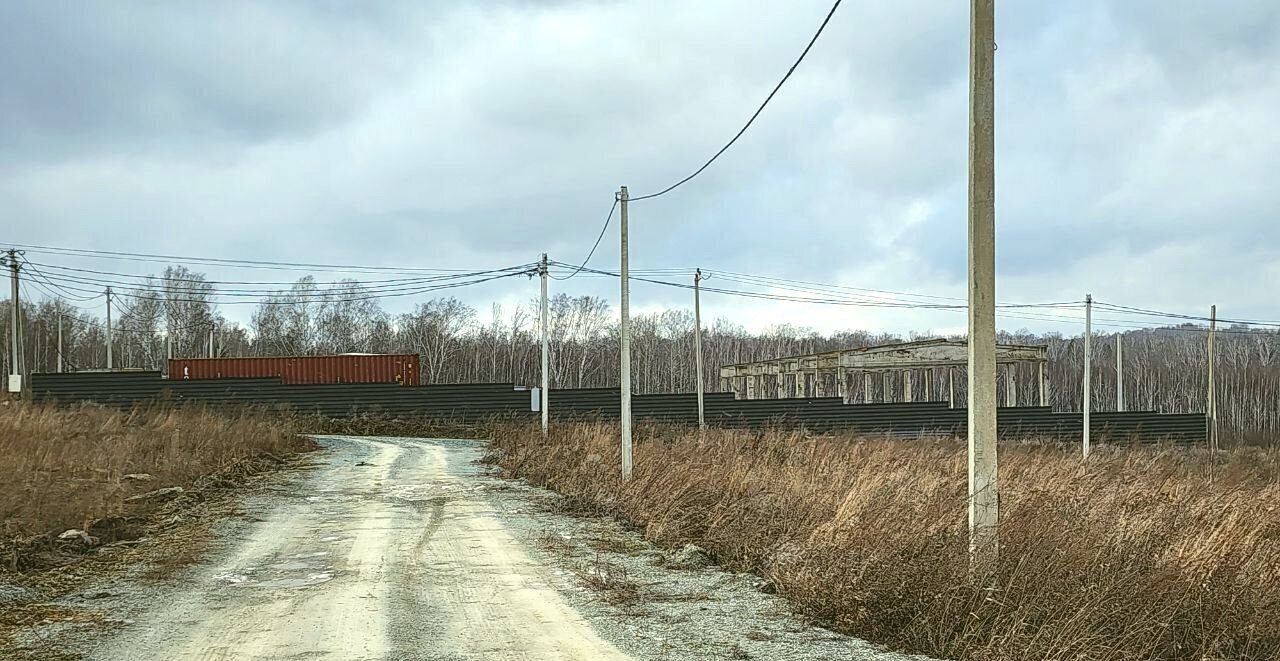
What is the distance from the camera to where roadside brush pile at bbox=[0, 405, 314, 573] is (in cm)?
985

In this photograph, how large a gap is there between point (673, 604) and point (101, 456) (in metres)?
11.8

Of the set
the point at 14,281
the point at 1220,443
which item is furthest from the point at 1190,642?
the point at 14,281

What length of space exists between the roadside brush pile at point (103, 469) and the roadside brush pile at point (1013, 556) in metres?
6.19

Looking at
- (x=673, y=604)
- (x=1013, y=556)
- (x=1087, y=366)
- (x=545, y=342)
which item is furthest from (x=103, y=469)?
(x=1087, y=366)

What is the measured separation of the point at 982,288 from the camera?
640 cm

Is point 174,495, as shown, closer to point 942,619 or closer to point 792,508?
point 792,508

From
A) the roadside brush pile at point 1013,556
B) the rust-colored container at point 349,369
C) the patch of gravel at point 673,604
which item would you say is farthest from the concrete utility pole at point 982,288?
the rust-colored container at point 349,369

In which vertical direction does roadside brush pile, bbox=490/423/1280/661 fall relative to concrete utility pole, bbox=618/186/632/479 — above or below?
below

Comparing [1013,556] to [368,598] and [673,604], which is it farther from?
[368,598]

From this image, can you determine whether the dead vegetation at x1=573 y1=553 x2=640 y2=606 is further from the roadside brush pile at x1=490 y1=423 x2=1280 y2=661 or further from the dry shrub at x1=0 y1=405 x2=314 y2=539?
the dry shrub at x1=0 y1=405 x2=314 y2=539

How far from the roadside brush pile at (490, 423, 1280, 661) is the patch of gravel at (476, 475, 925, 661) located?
0.84 ft

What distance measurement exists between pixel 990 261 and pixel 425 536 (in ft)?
24.2

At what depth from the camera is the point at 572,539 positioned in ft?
35.7

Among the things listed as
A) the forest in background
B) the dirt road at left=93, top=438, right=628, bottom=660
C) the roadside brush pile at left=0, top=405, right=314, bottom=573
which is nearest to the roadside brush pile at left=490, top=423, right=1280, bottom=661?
the dirt road at left=93, top=438, right=628, bottom=660
